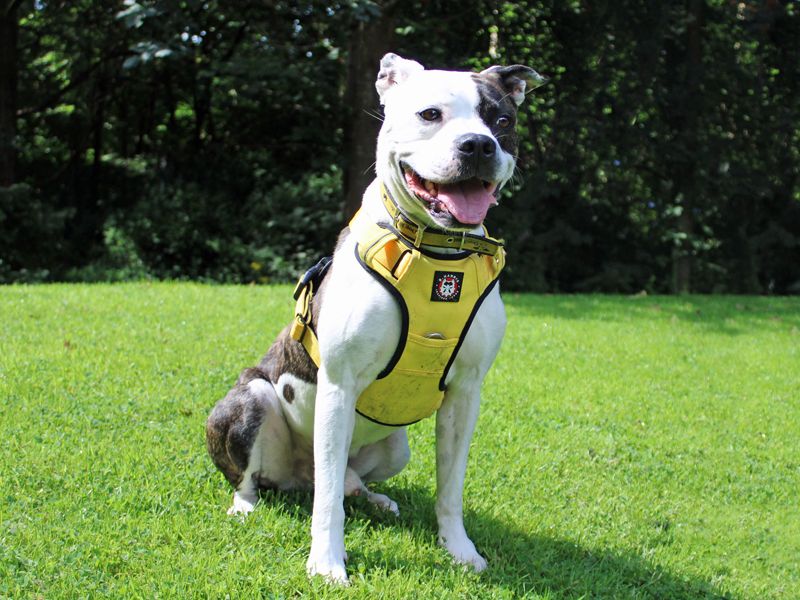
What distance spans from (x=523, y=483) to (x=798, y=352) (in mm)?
5374

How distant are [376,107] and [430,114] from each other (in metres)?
9.63

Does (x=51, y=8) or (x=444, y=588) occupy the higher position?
(x=51, y=8)

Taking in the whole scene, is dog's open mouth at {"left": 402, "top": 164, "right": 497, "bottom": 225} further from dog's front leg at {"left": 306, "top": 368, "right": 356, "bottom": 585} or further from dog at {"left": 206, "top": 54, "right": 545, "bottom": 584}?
dog's front leg at {"left": 306, "top": 368, "right": 356, "bottom": 585}

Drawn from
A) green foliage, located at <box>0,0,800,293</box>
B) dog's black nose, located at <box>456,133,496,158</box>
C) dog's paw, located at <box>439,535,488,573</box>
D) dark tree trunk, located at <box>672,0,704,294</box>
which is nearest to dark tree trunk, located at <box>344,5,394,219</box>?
green foliage, located at <box>0,0,800,293</box>

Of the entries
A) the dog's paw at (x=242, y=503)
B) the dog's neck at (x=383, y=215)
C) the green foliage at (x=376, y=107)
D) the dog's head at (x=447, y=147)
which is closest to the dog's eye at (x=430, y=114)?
the dog's head at (x=447, y=147)

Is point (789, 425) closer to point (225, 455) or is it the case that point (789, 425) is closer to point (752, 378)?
point (752, 378)

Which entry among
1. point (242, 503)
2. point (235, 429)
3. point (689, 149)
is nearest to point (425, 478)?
point (242, 503)

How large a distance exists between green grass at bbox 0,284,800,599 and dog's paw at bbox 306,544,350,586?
0.06m

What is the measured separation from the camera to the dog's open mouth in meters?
3.10

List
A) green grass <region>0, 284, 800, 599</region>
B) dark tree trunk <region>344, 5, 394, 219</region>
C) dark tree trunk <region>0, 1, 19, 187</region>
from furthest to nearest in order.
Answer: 1. dark tree trunk <region>0, 1, 19, 187</region>
2. dark tree trunk <region>344, 5, 394, 219</region>
3. green grass <region>0, 284, 800, 599</region>

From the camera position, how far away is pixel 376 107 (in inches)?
493

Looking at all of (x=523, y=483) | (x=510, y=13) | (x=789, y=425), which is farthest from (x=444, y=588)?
(x=510, y=13)

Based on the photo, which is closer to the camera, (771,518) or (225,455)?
(225,455)

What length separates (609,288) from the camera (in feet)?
46.5
